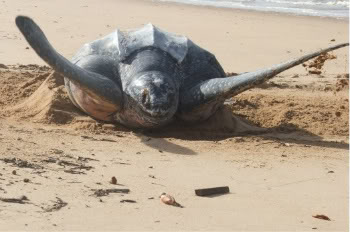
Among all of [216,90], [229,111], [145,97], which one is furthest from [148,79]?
[229,111]

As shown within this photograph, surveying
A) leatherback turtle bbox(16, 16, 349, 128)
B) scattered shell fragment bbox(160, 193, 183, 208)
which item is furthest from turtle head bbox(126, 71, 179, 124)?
scattered shell fragment bbox(160, 193, 183, 208)

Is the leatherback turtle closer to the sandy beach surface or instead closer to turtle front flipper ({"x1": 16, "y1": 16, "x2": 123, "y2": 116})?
turtle front flipper ({"x1": 16, "y1": 16, "x2": 123, "y2": 116})

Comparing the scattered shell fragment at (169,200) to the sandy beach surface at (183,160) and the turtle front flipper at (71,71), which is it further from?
the turtle front flipper at (71,71)

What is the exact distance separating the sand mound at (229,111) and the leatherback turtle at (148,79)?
0.15 metres

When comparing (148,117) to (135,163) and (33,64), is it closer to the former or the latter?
(135,163)

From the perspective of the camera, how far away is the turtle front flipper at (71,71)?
6035mm

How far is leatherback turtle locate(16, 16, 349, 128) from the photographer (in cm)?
665

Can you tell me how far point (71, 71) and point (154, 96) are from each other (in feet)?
2.46

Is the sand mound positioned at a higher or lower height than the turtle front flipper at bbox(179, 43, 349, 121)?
lower

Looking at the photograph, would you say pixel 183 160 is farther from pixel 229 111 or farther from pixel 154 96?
pixel 229 111

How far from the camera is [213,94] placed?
6.88m

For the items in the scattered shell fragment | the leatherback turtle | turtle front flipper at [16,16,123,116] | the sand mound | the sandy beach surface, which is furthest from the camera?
the sand mound

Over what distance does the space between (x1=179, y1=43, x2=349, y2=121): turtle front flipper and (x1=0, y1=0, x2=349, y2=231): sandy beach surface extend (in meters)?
0.17

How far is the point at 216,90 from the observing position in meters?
6.89
